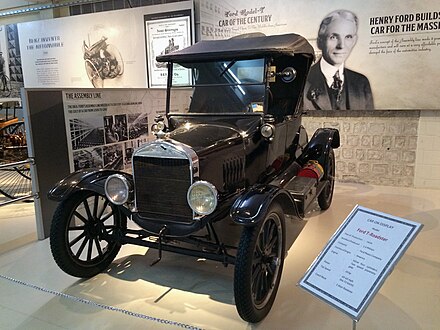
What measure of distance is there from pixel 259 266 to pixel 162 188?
32.9 inches

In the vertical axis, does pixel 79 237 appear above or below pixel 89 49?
below

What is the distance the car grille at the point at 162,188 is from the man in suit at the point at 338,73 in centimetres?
370

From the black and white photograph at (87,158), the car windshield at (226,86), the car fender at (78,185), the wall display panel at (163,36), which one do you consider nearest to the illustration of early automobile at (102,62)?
the wall display panel at (163,36)

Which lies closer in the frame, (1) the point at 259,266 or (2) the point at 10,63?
(1) the point at 259,266

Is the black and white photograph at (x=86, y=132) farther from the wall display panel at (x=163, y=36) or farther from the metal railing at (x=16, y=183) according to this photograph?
the wall display panel at (x=163, y=36)

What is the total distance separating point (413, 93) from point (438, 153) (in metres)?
0.95

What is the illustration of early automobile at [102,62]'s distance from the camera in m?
6.77

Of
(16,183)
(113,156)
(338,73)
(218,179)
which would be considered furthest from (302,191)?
(16,183)

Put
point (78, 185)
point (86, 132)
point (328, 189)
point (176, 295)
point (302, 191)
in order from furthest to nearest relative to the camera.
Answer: point (328, 189)
point (86, 132)
point (302, 191)
point (78, 185)
point (176, 295)

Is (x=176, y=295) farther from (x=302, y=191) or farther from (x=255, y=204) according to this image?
(x=302, y=191)

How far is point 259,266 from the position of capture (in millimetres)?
2299

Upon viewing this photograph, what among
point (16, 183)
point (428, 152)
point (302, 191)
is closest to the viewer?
point (302, 191)

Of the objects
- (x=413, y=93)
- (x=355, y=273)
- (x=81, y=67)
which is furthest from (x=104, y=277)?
(x=81, y=67)

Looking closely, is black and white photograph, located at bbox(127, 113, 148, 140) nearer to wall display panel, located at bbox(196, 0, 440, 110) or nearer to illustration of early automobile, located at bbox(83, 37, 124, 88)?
wall display panel, located at bbox(196, 0, 440, 110)
